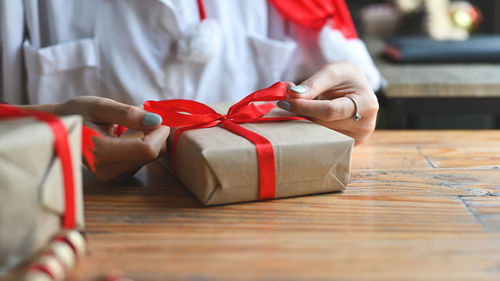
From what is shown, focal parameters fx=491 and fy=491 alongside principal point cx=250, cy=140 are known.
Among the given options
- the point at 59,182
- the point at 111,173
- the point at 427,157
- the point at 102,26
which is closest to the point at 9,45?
the point at 102,26

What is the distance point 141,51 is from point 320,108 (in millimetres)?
405

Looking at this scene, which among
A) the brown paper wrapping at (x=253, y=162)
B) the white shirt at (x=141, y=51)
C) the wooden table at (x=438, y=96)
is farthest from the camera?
the wooden table at (x=438, y=96)

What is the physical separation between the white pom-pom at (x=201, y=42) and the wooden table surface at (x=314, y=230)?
0.94ft

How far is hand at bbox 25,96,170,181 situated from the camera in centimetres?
52

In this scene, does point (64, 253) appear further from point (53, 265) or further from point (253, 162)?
point (253, 162)

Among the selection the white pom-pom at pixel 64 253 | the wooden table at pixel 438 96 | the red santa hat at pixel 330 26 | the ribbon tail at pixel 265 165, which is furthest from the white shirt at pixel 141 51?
the white pom-pom at pixel 64 253

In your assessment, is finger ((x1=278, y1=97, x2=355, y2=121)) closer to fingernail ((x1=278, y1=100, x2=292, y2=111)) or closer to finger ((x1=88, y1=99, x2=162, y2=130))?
fingernail ((x1=278, y1=100, x2=292, y2=111))

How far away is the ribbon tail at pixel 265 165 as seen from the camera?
1.59 ft

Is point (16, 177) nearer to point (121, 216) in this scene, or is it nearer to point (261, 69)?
point (121, 216)

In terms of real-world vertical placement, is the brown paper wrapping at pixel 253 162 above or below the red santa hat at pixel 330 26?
below

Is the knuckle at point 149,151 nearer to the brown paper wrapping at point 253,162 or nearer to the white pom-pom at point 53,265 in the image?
the brown paper wrapping at point 253,162

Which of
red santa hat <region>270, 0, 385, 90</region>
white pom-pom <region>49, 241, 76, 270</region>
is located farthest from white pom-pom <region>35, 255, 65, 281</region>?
red santa hat <region>270, 0, 385, 90</region>

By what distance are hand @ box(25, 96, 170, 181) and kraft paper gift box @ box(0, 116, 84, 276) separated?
133 millimetres

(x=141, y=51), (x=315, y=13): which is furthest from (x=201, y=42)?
(x=315, y=13)
